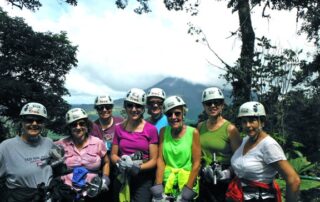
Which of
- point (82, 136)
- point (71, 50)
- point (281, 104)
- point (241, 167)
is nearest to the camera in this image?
point (241, 167)

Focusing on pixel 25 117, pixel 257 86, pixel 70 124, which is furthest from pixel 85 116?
pixel 257 86

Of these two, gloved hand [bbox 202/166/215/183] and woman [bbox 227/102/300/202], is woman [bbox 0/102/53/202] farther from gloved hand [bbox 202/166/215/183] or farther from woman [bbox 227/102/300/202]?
woman [bbox 227/102/300/202]

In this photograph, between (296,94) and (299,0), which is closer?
(296,94)

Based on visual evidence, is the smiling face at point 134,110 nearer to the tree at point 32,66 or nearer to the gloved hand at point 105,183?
the gloved hand at point 105,183

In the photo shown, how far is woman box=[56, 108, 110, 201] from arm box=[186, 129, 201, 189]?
1.24 meters

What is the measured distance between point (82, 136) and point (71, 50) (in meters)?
42.7

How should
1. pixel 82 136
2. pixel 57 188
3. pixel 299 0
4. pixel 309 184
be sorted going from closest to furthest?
pixel 57 188
pixel 82 136
pixel 309 184
pixel 299 0

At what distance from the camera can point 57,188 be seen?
5.35m

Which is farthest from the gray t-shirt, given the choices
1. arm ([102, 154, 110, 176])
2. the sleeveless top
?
the sleeveless top

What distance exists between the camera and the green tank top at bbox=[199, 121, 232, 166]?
216 inches

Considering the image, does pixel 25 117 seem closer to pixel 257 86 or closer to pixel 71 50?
pixel 257 86

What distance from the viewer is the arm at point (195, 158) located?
535cm

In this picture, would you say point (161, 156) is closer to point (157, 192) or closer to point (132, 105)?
point (157, 192)

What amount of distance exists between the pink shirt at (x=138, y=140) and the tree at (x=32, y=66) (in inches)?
1448
